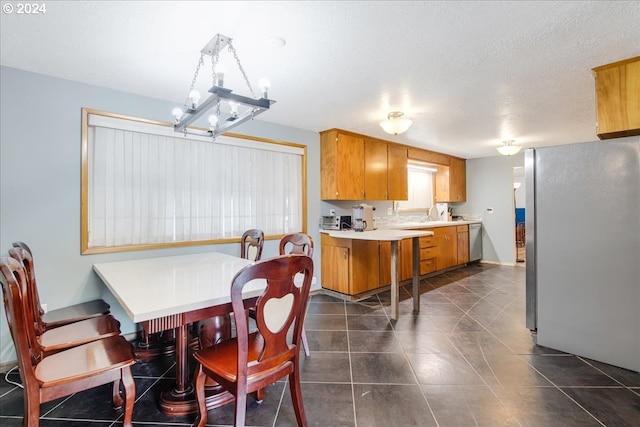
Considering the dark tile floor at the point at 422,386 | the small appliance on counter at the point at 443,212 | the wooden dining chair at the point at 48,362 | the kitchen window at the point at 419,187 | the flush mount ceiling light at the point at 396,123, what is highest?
the flush mount ceiling light at the point at 396,123

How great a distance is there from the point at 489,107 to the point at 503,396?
108 inches

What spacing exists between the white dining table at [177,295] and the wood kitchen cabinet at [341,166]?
1990 millimetres

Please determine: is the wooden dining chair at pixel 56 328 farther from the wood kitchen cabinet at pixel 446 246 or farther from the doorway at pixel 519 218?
the doorway at pixel 519 218

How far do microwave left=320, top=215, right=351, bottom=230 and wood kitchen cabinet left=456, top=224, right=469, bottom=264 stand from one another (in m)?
2.67

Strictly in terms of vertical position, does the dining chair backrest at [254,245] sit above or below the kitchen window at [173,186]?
below

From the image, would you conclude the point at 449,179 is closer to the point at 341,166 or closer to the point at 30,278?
the point at 341,166

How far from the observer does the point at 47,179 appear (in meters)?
2.36

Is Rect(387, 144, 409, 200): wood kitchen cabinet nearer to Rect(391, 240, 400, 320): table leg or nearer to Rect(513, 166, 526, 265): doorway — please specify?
Rect(391, 240, 400, 320): table leg

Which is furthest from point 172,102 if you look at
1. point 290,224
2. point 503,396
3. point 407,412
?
point 503,396

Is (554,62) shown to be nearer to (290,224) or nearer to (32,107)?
(290,224)

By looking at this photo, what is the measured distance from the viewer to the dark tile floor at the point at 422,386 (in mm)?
1676

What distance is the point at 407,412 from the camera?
1718mm

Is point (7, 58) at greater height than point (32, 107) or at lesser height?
greater

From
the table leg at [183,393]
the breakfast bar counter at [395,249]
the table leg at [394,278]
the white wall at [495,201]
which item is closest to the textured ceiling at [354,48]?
the breakfast bar counter at [395,249]
